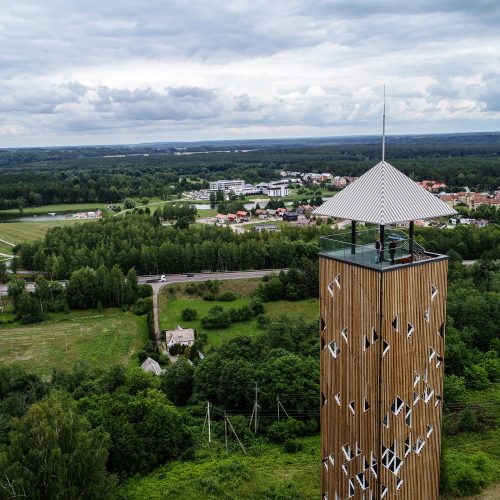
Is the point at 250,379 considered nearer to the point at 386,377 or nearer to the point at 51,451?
the point at 51,451

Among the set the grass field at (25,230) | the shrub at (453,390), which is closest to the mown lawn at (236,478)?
the shrub at (453,390)

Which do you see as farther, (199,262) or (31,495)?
(199,262)

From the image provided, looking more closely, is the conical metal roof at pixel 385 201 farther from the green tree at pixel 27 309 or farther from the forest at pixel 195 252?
the forest at pixel 195 252

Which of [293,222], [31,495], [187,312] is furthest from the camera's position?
[293,222]

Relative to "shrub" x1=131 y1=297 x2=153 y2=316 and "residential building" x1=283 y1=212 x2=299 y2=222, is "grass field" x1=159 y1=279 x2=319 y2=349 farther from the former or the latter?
"residential building" x1=283 y1=212 x2=299 y2=222

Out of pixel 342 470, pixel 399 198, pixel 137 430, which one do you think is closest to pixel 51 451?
pixel 137 430

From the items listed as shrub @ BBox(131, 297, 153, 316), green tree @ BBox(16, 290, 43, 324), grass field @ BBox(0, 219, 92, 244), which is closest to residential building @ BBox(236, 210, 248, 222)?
grass field @ BBox(0, 219, 92, 244)
